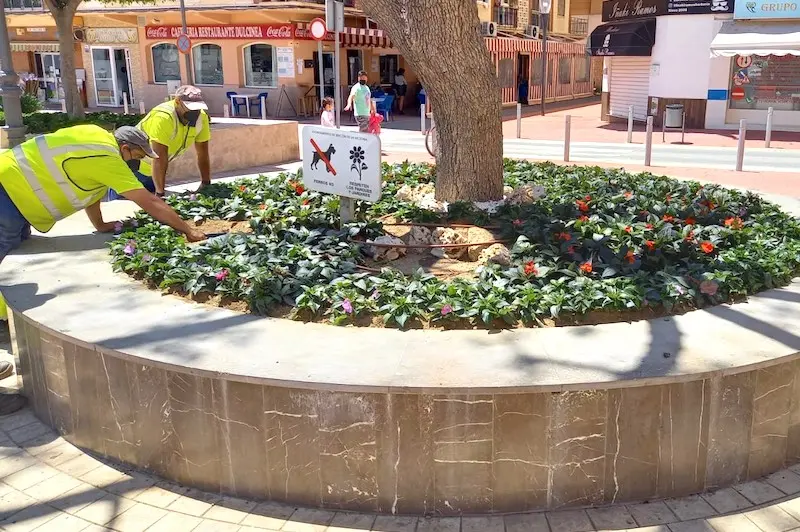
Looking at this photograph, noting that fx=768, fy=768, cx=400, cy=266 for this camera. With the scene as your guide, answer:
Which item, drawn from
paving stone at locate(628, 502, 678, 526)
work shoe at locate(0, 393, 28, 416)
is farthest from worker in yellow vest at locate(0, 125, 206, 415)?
paving stone at locate(628, 502, 678, 526)

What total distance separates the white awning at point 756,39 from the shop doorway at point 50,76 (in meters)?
26.2

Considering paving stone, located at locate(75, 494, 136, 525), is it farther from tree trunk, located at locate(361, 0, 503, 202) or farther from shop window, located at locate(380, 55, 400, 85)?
shop window, located at locate(380, 55, 400, 85)

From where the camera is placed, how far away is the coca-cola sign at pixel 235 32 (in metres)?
25.7

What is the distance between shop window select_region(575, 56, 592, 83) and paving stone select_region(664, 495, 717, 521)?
39.0 metres

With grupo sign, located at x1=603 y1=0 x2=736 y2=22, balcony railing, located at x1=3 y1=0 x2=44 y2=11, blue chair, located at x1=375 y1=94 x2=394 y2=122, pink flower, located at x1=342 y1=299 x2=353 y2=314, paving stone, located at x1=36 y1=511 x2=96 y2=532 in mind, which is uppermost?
balcony railing, located at x1=3 y1=0 x2=44 y2=11

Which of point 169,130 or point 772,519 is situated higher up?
point 169,130

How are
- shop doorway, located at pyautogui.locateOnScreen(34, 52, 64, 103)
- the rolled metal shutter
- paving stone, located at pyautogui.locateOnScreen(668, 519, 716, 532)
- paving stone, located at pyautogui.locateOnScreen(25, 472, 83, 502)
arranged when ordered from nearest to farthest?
1. paving stone, located at pyautogui.locateOnScreen(668, 519, 716, 532)
2. paving stone, located at pyautogui.locateOnScreen(25, 472, 83, 502)
3. the rolled metal shutter
4. shop doorway, located at pyautogui.locateOnScreen(34, 52, 64, 103)

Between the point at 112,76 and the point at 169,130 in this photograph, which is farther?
the point at 112,76

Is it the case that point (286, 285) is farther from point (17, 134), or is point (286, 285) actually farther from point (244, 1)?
point (244, 1)

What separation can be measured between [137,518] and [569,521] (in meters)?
1.92

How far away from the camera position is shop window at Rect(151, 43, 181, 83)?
2902 cm

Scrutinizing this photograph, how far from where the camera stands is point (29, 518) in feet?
11.3

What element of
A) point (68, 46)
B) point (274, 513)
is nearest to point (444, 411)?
point (274, 513)

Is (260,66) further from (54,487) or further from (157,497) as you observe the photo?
(157,497)
